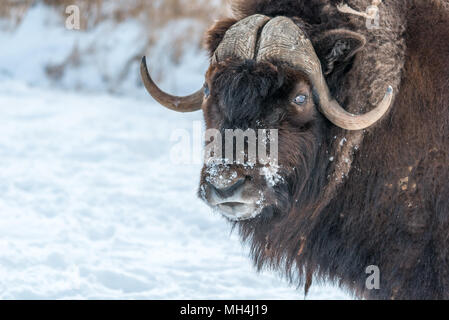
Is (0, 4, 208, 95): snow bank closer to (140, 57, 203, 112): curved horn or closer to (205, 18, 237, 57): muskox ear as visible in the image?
(140, 57, 203, 112): curved horn

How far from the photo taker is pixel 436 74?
3160 mm

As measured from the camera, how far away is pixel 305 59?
304 cm

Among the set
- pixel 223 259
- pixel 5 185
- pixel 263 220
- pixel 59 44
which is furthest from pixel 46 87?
pixel 263 220

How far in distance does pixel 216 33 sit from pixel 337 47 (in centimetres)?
71

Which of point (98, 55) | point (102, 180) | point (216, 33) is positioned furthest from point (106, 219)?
point (98, 55)

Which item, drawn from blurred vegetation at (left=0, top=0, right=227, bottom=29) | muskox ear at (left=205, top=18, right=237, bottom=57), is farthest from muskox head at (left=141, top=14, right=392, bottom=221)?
blurred vegetation at (left=0, top=0, right=227, bottom=29)

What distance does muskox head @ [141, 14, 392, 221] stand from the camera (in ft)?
9.71

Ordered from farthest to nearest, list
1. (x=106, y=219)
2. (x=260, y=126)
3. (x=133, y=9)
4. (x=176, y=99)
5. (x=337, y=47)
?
(x=133, y=9) → (x=106, y=219) → (x=176, y=99) → (x=337, y=47) → (x=260, y=126)

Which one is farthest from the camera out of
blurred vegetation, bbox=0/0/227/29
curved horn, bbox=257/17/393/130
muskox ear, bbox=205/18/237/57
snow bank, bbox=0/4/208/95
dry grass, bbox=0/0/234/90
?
blurred vegetation, bbox=0/0/227/29

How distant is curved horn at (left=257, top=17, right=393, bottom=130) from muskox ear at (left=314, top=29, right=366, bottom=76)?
0.08m

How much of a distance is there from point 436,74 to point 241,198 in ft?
3.80

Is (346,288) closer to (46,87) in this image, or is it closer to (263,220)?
(263,220)

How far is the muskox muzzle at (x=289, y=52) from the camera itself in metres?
3.04

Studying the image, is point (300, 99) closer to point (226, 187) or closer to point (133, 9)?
point (226, 187)
